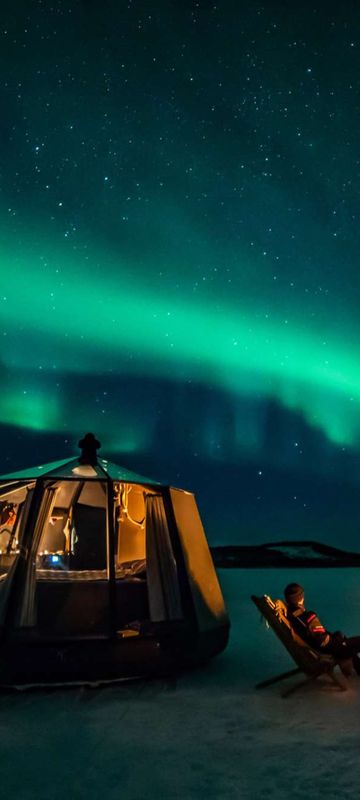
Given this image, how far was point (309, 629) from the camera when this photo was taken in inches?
218

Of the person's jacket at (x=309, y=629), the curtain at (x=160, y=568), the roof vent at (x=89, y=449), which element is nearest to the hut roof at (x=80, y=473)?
the roof vent at (x=89, y=449)

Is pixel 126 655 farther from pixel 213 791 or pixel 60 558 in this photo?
pixel 60 558

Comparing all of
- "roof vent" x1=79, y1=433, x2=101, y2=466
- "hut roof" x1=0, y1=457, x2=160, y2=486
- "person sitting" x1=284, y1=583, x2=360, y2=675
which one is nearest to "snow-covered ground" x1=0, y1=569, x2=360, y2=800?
"person sitting" x1=284, y1=583, x2=360, y2=675

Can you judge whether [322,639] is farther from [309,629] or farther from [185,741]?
[185,741]

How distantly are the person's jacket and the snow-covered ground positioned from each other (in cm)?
42

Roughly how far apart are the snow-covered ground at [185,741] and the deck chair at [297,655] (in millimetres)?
118

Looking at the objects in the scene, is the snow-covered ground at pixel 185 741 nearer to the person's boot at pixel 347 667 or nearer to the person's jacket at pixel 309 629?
the person's boot at pixel 347 667

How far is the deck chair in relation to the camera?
5.30m

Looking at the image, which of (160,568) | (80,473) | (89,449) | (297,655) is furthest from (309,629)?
(89,449)

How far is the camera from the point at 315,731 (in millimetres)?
4293

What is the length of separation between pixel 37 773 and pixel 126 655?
6.83ft

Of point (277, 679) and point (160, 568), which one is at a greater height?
point (160, 568)

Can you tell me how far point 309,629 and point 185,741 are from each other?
6.05 ft

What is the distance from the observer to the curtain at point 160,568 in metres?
6.24
